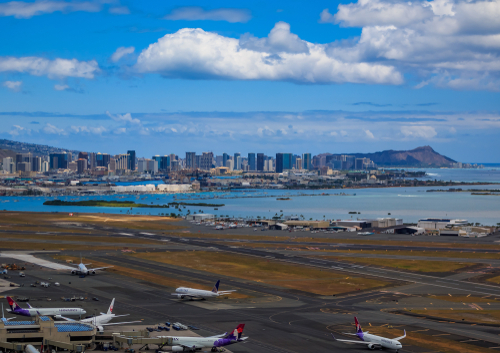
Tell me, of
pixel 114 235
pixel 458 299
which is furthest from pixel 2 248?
pixel 458 299

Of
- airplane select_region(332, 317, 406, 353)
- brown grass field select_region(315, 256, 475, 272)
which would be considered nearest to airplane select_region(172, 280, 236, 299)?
→ airplane select_region(332, 317, 406, 353)

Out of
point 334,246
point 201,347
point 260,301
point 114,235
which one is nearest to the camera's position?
point 201,347

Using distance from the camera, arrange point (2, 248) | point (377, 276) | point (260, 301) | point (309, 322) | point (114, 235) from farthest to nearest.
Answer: point (114, 235), point (2, 248), point (377, 276), point (260, 301), point (309, 322)

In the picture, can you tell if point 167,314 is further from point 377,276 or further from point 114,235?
point 114,235

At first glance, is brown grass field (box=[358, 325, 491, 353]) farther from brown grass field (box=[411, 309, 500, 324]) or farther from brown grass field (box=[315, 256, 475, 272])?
brown grass field (box=[315, 256, 475, 272])

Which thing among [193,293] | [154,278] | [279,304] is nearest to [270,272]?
[154,278]

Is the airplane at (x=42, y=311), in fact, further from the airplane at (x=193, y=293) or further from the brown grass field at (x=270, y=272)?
the brown grass field at (x=270, y=272)
